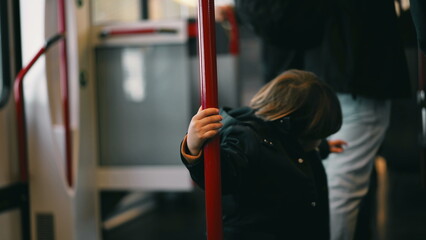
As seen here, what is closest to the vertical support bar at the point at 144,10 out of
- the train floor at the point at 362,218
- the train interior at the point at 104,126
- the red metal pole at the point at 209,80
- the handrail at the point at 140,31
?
the train interior at the point at 104,126

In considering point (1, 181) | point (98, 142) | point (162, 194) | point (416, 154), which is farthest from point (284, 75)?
point (416, 154)

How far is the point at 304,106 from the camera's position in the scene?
1378mm

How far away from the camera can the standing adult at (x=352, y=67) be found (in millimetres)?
1615

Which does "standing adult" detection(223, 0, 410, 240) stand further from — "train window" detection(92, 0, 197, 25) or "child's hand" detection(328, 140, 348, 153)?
"train window" detection(92, 0, 197, 25)

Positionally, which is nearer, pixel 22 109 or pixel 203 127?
pixel 203 127

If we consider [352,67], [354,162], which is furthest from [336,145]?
[352,67]

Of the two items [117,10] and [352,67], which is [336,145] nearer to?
[352,67]

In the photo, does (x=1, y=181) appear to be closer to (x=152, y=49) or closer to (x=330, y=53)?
(x=152, y=49)

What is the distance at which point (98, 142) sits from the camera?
2.79 m

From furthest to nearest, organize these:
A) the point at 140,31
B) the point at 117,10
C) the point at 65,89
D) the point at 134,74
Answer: the point at 117,10
the point at 134,74
the point at 140,31
the point at 65,89

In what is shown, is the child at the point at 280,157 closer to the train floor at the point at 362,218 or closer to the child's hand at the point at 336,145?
the child's hand at the point at 336,145

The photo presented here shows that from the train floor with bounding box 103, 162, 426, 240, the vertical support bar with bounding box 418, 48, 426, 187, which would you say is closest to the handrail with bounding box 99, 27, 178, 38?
the train floor with bounding box 103, 162, 426, 240

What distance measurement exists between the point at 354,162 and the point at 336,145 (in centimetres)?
8

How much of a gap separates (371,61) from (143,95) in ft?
5.27
